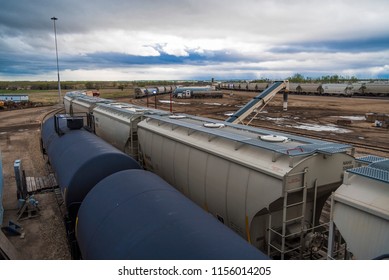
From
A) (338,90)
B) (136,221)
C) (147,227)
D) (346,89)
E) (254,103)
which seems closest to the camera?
(147,227)

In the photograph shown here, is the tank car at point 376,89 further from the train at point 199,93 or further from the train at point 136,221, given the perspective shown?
the train at point 136,221

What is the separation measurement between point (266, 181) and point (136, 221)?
3.55 m

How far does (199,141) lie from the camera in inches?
402

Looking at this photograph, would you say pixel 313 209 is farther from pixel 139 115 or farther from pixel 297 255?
pixel 139 115

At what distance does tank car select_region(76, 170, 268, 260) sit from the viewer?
4.41m

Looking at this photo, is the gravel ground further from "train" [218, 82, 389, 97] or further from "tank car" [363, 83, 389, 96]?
"train" [218, 82, 389, 97]

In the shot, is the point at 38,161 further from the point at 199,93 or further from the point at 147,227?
the point at 199,93

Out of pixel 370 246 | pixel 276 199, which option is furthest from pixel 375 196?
pixel 276 199

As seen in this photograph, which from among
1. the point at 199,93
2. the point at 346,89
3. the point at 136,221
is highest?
the point at 346,89

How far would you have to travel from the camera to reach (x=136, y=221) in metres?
5.23

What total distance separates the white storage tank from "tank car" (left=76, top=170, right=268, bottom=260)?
2.41 metres

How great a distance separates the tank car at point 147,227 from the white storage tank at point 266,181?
2410 mm

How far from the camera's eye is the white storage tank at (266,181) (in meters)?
7.21

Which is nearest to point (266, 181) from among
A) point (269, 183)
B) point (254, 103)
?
point (269, 183)
